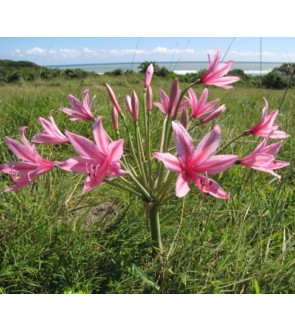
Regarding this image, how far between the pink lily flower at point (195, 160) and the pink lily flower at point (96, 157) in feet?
0.36

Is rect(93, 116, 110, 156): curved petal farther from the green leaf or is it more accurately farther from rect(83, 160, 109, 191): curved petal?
the green leaf

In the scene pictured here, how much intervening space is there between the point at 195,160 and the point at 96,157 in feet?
0.77

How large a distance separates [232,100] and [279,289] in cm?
355

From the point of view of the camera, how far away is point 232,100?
4.52m

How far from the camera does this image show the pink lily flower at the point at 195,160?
0.84 meters

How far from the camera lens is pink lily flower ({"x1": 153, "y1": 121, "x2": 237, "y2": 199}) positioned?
2.76 feet

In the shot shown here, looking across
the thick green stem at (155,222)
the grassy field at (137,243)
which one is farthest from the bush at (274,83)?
the thick green stem at (155,222)

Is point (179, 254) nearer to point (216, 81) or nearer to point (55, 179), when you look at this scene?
point (216, 81)

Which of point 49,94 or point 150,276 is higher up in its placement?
point 49,94

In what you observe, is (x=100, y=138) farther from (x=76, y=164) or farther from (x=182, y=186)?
(x=182, y=186)

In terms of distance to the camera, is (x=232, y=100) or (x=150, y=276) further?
(x=232, y=100)

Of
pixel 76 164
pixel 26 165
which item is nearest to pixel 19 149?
pixel 26 165

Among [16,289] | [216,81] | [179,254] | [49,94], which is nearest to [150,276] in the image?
[179,254]

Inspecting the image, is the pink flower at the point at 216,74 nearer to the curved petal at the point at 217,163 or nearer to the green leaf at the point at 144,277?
the curved petal at the point at 217,163
